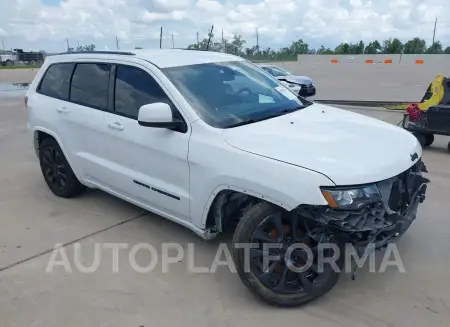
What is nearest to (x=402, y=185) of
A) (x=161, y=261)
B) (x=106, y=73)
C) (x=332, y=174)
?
(x=332, y=174)

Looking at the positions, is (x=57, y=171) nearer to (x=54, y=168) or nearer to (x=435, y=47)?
(x=54, y=168)

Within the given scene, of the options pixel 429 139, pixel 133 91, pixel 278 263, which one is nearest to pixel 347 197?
pixel 278 263

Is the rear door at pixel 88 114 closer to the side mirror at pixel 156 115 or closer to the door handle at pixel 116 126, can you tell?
the door handle at pixel 116 126

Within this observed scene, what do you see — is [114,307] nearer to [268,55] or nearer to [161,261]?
[161,261]

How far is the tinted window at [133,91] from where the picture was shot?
3773 mm

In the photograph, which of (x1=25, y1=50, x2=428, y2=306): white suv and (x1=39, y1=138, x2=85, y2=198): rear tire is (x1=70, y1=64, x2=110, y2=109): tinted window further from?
(x1=39, y1=138, x2=85, y2=198): rear tire

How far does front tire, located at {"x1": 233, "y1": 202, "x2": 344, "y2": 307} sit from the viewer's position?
2992 millimetres

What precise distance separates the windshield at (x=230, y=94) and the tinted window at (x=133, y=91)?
188 mm

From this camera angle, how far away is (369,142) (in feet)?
10.5

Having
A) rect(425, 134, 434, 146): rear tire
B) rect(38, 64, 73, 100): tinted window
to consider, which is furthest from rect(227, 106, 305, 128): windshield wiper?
rect(425, 134, 434, 146): rear tire

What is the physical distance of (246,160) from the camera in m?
3.03

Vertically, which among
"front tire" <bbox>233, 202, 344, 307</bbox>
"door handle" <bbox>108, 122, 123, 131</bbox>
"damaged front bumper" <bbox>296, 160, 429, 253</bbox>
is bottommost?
"front tire" <bbox>233, 202, 344, 307</bbox>

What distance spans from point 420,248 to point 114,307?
2.71m

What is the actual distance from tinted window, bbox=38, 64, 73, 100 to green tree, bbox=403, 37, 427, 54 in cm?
5991
